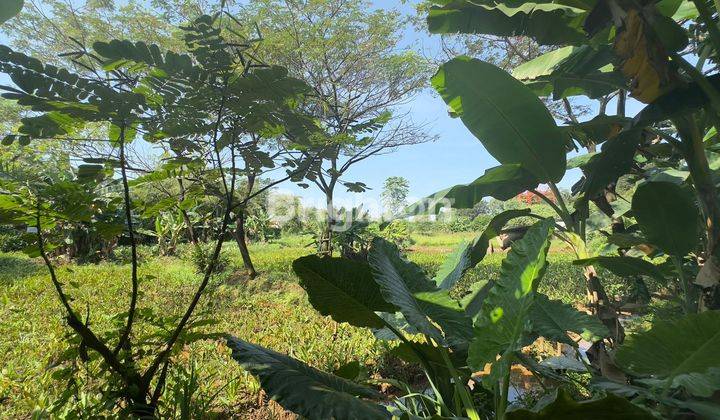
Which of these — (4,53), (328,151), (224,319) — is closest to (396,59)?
(224,319)

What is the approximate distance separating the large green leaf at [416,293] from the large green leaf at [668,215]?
85 centimetres

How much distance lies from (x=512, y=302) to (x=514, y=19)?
1.60m

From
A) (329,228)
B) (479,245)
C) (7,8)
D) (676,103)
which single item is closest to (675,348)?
(676,103)

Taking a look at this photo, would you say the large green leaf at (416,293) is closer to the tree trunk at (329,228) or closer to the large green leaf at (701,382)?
the large green leaf at (701,382)

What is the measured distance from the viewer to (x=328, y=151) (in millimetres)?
1673

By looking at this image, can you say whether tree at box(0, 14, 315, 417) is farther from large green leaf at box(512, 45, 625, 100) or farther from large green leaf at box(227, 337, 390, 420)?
large green leaf at box(512, 45, 625, 100)

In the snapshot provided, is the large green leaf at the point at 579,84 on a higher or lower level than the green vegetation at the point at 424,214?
higher

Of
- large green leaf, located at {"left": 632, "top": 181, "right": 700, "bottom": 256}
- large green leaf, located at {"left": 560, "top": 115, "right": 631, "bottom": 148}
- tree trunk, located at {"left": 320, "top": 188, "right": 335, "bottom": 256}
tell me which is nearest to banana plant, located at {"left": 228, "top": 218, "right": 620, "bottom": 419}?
large green leaf, located at {"left": 632, "top": 181, "right": 700, "bottom": 256}

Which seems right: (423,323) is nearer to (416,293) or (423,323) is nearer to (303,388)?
(416,293)

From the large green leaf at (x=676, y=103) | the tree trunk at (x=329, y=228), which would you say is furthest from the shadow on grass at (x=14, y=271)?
the large green leaf at (x=676, y=103)

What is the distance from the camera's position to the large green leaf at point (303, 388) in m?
0.82

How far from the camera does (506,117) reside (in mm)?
1523

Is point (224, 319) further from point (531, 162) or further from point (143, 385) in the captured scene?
point (531, 162)

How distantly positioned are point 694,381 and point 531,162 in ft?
3.14
